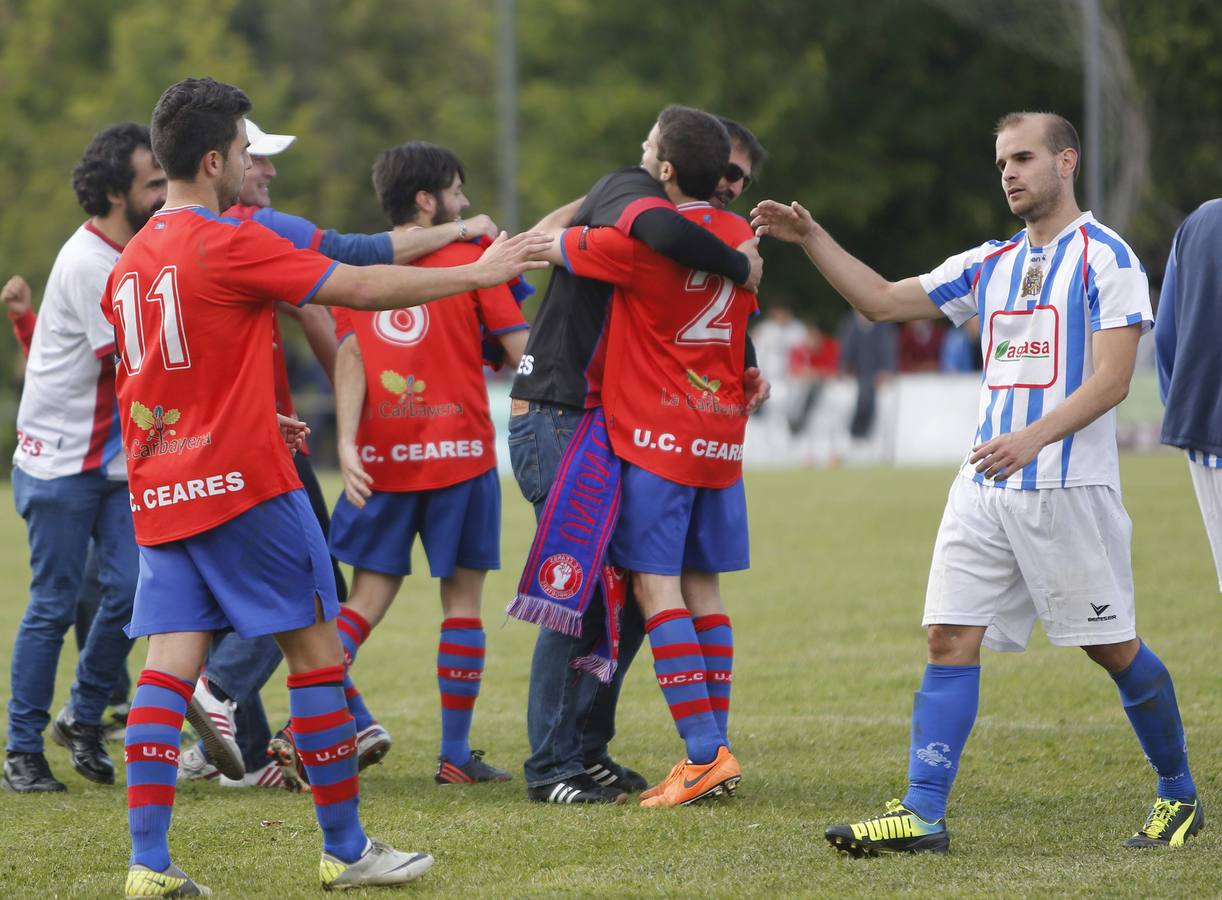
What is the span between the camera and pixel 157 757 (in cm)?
483

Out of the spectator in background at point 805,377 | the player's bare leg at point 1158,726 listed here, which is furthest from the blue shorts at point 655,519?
the spectator in background at point 805,377

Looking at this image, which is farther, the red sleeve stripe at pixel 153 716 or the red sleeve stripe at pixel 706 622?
the red sleeve stripe at pixel 706 622

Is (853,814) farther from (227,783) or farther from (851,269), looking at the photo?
(227,783)

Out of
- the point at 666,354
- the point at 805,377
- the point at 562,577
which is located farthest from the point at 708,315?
the point at 805,377

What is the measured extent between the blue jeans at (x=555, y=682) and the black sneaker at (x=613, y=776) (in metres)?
0.03

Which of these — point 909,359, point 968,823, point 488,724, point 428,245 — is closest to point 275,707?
point 488,724

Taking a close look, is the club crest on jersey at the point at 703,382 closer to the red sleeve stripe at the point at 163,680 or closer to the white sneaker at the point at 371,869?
the white sneaker at the point at 371,869

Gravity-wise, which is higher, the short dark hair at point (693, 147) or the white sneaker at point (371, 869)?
the short dark hair at point (693, 147)

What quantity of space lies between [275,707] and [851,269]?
4.06 metres

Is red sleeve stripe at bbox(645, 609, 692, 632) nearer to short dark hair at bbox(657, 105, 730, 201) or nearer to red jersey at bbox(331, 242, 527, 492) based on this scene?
red jersey at bbox(331, 242, 527, 492)

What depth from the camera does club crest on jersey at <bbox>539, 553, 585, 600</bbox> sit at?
608cm

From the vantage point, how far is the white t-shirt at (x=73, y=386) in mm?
6715

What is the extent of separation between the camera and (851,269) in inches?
225

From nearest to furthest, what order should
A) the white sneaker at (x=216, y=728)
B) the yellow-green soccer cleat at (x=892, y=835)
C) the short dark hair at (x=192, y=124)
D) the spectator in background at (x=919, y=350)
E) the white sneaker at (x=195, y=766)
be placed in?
the short dark hair at (x=192, y=124), the yellow-green soccer cleat at (x=892, y=835), the white sneaker at (x=216, y=728), the white sneaker at (x=195, y=766), the spectator in background at (x=919, y=350)
